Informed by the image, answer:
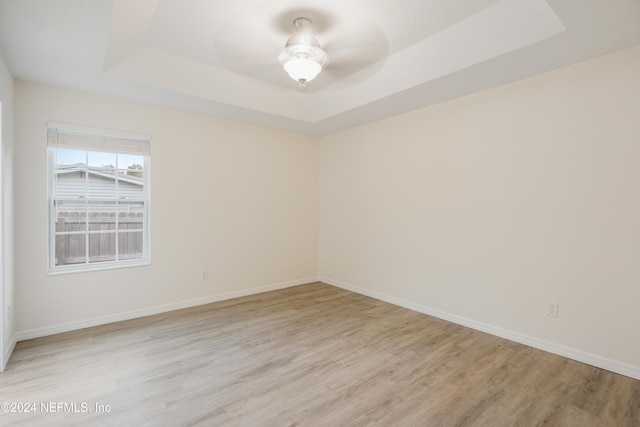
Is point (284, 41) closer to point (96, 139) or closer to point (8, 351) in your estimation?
point (96, 139)

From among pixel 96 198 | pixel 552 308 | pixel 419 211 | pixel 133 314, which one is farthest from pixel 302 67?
pixel 133 314

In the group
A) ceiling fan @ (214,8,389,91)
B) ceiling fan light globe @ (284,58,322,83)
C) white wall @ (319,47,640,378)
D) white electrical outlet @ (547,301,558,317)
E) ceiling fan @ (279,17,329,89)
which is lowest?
white electrical outlet @ (547,301,558,317)

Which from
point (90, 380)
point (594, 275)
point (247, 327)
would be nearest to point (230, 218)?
point (247, 327)

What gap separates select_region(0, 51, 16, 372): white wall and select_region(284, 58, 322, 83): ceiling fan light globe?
2179 millimetres

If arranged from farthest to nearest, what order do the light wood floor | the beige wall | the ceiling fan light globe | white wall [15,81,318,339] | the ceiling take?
white wall [15,81,318,339] → the ceiling fan light globe → the beige wall → the ceiling → the light wood floor

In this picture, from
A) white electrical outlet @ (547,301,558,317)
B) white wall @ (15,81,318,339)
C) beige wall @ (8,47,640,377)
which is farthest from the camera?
white wall @ (15,81,318,339)

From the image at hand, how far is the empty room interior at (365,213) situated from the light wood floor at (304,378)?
20mm

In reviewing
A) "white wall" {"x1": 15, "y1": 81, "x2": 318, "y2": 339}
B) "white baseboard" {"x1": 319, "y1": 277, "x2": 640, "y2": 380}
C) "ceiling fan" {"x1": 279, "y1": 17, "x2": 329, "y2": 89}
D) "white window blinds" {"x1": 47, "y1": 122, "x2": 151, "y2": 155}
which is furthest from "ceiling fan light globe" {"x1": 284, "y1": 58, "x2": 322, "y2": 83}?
"white baseboard" {"x1": 319, "y1": 277, "x2": 640, "y2": 380}

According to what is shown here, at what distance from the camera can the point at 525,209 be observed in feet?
9.04

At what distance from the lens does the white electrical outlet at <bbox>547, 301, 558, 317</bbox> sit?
2590mm

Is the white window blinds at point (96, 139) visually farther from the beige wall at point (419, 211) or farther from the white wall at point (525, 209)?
the white wall at point (525, 209)

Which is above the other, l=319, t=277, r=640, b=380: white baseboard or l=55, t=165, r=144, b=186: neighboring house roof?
l=55, t=165, r=144, b=186: neighboring house roof

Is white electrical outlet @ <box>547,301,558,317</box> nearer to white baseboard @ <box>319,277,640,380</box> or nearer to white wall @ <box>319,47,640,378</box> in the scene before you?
white wall @ <box>319,47,640,378</box>

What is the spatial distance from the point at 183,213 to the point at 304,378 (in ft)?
8.07
